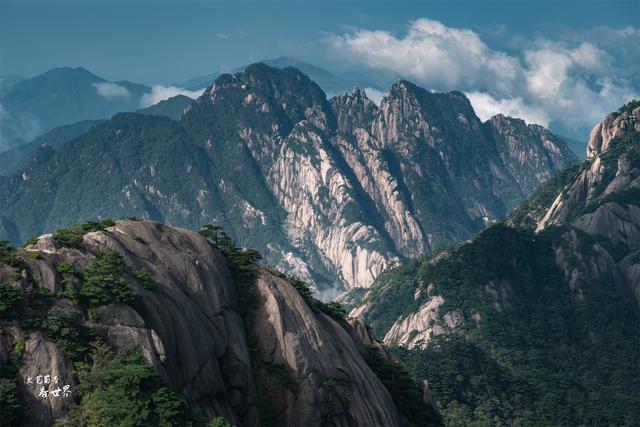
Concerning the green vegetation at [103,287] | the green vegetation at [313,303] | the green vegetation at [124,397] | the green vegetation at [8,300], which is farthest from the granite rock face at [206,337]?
the green vegetation at [313,303]

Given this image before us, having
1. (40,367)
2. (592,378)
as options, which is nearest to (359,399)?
(40,367)

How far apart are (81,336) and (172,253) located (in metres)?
16.0

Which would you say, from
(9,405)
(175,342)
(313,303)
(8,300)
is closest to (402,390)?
(313,303)

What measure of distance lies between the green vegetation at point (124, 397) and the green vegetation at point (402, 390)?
35.5 m

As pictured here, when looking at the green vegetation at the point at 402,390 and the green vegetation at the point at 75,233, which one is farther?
the green vegetation at the point at 402,390

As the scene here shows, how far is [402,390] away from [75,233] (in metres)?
34.0

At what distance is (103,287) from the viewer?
64.6 meters

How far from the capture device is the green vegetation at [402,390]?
93.1 m

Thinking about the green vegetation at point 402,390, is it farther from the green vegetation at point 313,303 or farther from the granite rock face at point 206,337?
the green vegetation at point 313,303

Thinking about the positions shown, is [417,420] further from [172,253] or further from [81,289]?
[81,289]

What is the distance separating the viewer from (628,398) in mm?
176375

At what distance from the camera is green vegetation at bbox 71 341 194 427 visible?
2281 inches

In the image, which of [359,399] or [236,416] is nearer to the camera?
[236,416]

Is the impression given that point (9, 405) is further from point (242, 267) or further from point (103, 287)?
point (242, 267)
